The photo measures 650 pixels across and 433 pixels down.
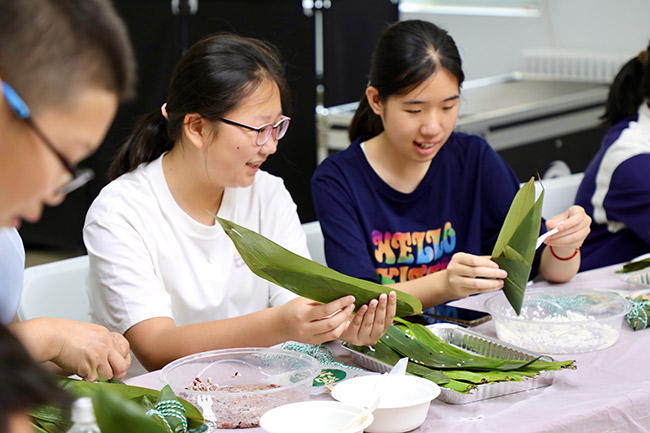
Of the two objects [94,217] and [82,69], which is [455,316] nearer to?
[94,217]

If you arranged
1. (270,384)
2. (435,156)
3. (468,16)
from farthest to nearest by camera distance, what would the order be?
(468,16) < (435,156) < (270,384)

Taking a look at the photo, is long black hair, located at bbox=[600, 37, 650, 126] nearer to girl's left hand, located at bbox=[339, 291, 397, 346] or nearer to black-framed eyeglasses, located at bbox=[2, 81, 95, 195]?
girl's left hand, located at bbox=[339, 291, 397, 346]

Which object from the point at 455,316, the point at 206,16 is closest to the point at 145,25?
the point at 206,16

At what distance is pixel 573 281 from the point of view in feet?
6.47

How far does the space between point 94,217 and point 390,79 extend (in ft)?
2.63

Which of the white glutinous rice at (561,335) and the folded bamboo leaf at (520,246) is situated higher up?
the folded bamboo leaf at (520,246)

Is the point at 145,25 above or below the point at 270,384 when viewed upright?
above

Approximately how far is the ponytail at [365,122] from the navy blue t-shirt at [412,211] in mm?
57

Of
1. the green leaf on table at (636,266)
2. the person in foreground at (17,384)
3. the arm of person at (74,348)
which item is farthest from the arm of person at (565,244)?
the person in foreground at (17,384)

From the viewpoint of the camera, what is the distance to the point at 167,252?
5.59 ft

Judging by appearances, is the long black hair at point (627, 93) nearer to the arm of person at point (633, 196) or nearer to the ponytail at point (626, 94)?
the ponytail at point (626, 94)

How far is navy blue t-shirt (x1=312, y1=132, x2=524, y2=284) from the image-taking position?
6.52 ft

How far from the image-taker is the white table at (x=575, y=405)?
117cm

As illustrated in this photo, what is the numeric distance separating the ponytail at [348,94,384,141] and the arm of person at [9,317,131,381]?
3.72 ft
